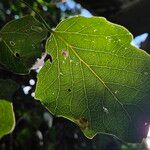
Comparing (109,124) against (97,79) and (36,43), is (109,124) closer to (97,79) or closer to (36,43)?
(97,79)

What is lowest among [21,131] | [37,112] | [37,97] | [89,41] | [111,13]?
[21,131]

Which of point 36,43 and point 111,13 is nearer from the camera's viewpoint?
point 36,43

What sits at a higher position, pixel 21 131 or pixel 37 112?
pixel 37 112

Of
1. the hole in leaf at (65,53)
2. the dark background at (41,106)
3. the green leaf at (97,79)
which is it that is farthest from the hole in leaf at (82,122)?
the dark background at (41,106)

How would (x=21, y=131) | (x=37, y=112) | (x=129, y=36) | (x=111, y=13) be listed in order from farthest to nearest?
1. (x=21, y=131)
2. (x=37, y=112)
3. (x=111, y=13)
4. (x=129, y=36)

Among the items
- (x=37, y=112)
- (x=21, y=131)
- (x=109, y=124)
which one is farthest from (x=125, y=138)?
(x=21, y=131)

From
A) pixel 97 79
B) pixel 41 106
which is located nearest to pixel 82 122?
pixel 97 79

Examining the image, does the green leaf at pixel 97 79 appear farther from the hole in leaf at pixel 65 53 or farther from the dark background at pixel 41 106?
the dark background at pixel 41 106
